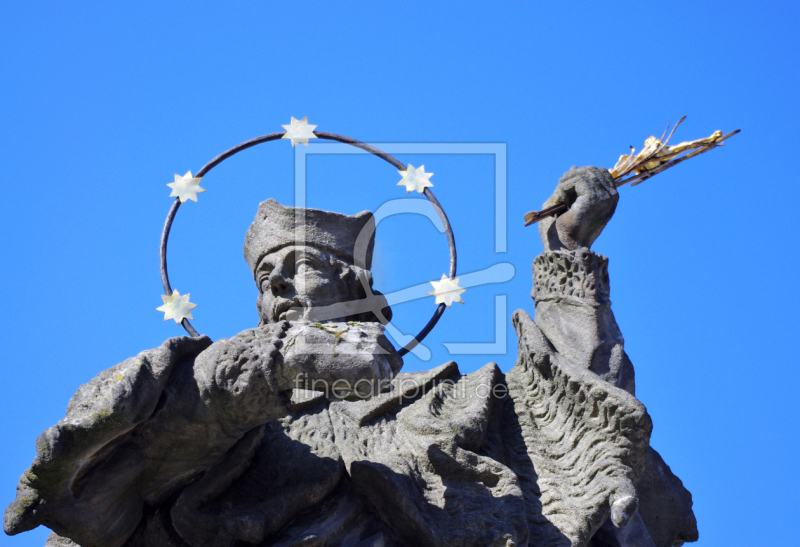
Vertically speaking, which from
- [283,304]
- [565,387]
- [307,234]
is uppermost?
[307,234]

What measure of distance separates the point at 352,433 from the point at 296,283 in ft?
3.39

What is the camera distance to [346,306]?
18.4ft

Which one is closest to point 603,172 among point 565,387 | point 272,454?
point 565,387

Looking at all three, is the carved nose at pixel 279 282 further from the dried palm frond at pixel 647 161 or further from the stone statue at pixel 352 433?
the dried palm frond at pixel 647 161

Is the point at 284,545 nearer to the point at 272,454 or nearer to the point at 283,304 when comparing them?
the point at 272,454

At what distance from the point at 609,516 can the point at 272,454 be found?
5.34 ft

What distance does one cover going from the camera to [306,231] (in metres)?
5.70

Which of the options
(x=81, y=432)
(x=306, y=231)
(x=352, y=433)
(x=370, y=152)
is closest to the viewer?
(x=81, y=432)

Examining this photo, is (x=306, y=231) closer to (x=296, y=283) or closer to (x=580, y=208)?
(x=296, y=283)

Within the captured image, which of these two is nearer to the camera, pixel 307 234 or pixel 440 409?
pixel 440 409

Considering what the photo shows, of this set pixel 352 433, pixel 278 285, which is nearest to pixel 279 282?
pixel 278 285

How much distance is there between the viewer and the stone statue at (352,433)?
12.8 feet

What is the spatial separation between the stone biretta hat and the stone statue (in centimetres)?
1

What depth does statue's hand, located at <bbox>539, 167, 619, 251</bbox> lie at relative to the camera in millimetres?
5672
